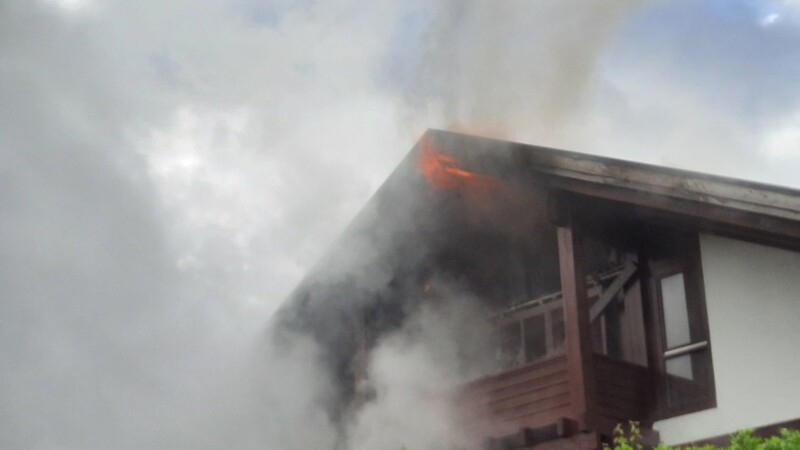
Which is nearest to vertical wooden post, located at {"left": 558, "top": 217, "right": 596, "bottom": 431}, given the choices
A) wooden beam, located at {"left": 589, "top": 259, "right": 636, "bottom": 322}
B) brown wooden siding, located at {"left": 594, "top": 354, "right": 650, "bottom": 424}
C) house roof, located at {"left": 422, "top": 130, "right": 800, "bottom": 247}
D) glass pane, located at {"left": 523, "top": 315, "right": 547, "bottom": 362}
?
brown wooden siding, located at {"left": 594, "top": 354, "right": 650, "bottom": 424}

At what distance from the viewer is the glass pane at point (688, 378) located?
889 cm

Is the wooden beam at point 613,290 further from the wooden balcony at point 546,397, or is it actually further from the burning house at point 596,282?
the wooden balcony at point 546,397

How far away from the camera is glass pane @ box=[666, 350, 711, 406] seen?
8.89 metres

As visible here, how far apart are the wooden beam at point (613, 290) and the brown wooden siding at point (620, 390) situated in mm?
687

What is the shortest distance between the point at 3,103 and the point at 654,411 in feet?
25.3

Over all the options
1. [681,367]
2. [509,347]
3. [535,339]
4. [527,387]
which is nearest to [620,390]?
[681,367]

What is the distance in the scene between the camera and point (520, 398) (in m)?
9.58

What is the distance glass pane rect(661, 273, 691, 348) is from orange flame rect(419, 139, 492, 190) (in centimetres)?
190

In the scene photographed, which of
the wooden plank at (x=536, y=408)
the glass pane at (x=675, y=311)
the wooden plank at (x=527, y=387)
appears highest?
the glass pane at (x=675, y=311)

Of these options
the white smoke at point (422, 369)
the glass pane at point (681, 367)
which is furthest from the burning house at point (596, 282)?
the white smoke at point (422, 369)

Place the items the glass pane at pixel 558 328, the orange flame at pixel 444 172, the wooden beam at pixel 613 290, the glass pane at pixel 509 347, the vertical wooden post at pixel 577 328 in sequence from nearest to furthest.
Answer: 1. the vertical wooden post at pixel 577 328
2. the wooden beam at pixel 613 290
3. the orange flame at pixel 444 172
4. the glass pane at pixel 558 328
5. the glass pane at pixel 509 347

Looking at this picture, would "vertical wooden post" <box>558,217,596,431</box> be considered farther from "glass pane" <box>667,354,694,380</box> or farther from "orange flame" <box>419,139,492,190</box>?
"orange flame" <box>419,139,492,190</box>

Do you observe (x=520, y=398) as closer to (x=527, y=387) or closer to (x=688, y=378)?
(x=527, y=387)

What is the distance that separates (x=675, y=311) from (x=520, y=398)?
57.0 inches
